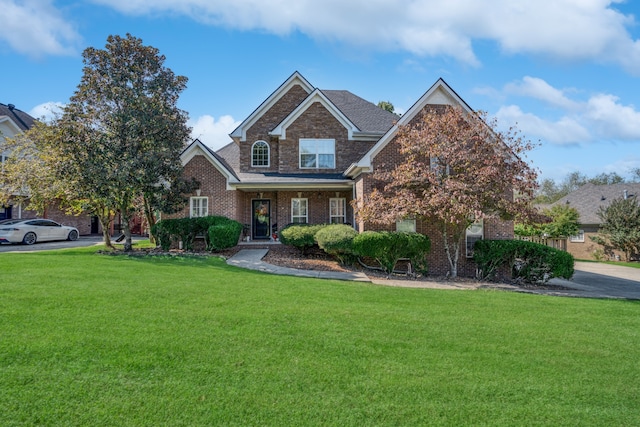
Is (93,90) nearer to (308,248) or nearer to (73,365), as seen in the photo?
(308,248)

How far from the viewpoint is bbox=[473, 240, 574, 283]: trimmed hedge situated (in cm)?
1271

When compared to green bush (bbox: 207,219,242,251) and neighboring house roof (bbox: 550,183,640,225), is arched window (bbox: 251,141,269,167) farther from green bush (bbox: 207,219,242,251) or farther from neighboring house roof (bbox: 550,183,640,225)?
neighboring house roof (bbox: 550,183,640,225)

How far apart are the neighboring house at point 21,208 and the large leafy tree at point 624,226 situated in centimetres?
4066

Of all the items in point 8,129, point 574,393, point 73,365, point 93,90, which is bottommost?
point 574,393

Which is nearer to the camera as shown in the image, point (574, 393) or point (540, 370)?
point (574, 393)

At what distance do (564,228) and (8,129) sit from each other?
44.4 metres

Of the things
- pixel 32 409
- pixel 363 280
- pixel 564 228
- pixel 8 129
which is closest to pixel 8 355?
pixel 32 409

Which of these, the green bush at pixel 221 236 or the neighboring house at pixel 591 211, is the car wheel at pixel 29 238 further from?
the neighboring house at pixel 591 211

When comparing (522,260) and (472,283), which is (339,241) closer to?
(472,283)

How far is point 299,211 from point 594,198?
101 ft

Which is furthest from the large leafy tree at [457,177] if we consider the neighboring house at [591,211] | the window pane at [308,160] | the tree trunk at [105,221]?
the neighboring house at [591,211]

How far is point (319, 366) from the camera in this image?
4.42 meters

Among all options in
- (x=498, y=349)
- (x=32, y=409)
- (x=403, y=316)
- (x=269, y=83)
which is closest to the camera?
(x=32, y=409)

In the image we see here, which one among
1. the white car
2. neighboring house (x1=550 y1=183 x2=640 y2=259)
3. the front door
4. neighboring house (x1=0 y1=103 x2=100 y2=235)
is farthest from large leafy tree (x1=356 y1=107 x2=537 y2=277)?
neighboring house (x1=0 y1=103 x2=100 y2=235)
